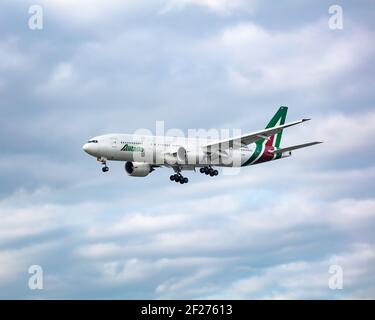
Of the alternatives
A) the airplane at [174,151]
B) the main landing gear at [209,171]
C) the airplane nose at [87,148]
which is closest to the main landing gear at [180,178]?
the airplane at [174,151]

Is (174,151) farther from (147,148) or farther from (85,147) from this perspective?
(85,147)

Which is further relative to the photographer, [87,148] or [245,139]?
A: [245,139]

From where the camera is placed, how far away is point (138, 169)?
114 metres

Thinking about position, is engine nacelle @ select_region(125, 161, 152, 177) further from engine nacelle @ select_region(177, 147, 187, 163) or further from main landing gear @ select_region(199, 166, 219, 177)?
main landing gear @ select_region(199, 166, 219, 177)

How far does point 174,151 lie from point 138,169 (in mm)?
5965

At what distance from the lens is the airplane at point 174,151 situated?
108000 millimetres

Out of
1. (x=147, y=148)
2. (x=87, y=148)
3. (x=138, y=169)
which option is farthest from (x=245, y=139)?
(x=87, y=148)

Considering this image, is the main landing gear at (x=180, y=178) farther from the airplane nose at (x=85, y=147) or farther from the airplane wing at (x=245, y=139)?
Result: the airplane nose at (x=85, y=147)

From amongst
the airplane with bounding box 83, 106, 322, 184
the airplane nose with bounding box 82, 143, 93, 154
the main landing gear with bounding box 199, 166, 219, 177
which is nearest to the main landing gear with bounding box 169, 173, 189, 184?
the airplane with bounding box 83, 106, 322, 184

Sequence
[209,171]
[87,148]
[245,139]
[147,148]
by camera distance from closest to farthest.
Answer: [87,148] → [147,148] → [245,139] → [209,171]

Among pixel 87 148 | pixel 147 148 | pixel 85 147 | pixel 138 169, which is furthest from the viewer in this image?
pixel 138 169

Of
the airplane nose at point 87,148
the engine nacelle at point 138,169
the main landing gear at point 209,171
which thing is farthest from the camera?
the main landing gear at point 209,171
